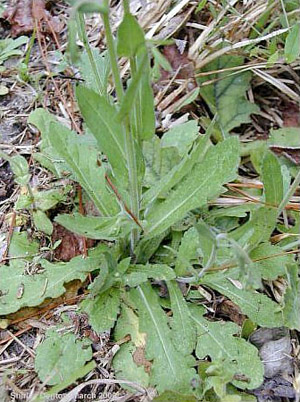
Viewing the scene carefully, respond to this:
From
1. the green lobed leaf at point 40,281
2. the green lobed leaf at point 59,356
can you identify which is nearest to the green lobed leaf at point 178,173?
the green lobed leaf at point 40,281

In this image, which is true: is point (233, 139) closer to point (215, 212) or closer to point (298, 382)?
point (215, 212)

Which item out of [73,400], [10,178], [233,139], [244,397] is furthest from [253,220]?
[10,178]

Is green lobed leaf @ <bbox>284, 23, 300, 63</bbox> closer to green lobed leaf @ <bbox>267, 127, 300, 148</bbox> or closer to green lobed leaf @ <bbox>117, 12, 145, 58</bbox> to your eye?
green lobed leaf @ <bbox>267, 127, 300, 148</bbox>

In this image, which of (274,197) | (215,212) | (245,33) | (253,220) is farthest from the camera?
(245,33)

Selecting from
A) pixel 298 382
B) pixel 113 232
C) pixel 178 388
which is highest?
pixel 113 232

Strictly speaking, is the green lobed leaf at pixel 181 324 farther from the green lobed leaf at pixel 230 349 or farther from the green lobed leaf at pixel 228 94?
the green lobed leaf at pixel 228 94

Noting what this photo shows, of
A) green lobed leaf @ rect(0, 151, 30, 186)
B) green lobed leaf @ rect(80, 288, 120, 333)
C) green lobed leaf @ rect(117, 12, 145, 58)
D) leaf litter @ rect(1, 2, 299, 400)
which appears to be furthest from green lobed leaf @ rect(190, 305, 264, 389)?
green lobed leaf @ rect(117, 12, 145, 58)
